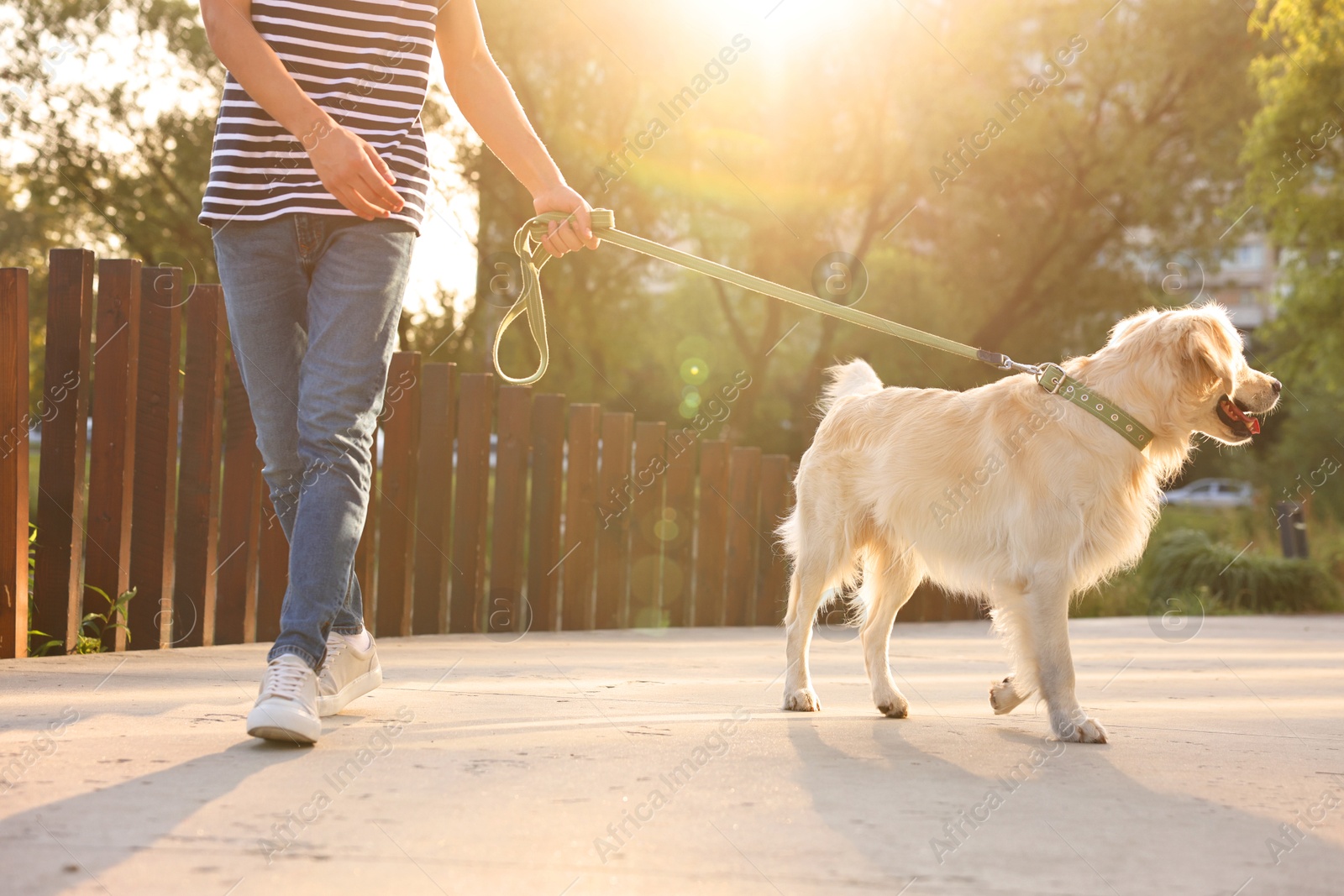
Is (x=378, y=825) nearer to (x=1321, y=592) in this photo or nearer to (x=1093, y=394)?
(x=1093, y=394)

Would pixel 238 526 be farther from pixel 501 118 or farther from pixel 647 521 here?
pixel 647 521

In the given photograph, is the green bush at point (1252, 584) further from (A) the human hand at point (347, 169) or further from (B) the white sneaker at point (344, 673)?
(A) the human hand at point (347, 169)

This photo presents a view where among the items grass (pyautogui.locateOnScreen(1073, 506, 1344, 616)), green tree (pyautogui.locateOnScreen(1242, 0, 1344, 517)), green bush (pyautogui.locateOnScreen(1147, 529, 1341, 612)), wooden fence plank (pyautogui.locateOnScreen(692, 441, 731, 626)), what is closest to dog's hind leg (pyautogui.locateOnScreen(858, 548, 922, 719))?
wooden fence plank (pyautogui.locateOnScreen(692, 441, 731, 626))

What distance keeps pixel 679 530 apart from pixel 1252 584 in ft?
20.2

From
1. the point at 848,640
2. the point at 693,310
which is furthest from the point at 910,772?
the point at 693,310

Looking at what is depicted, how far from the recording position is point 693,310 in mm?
20797

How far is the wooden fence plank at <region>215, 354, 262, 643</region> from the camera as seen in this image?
4.68 meters

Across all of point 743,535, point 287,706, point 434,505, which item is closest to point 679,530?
point 743,535

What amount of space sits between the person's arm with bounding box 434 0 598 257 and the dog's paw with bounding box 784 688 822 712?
1527 mm

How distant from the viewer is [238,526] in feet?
15.5

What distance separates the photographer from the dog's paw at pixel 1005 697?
3576mm

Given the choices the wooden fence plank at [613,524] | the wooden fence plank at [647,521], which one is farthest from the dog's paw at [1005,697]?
the wooden fence plank at [647,521]

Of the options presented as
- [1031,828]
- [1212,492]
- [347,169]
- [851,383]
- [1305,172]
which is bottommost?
[1031,828]

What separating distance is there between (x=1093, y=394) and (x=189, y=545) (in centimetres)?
334
